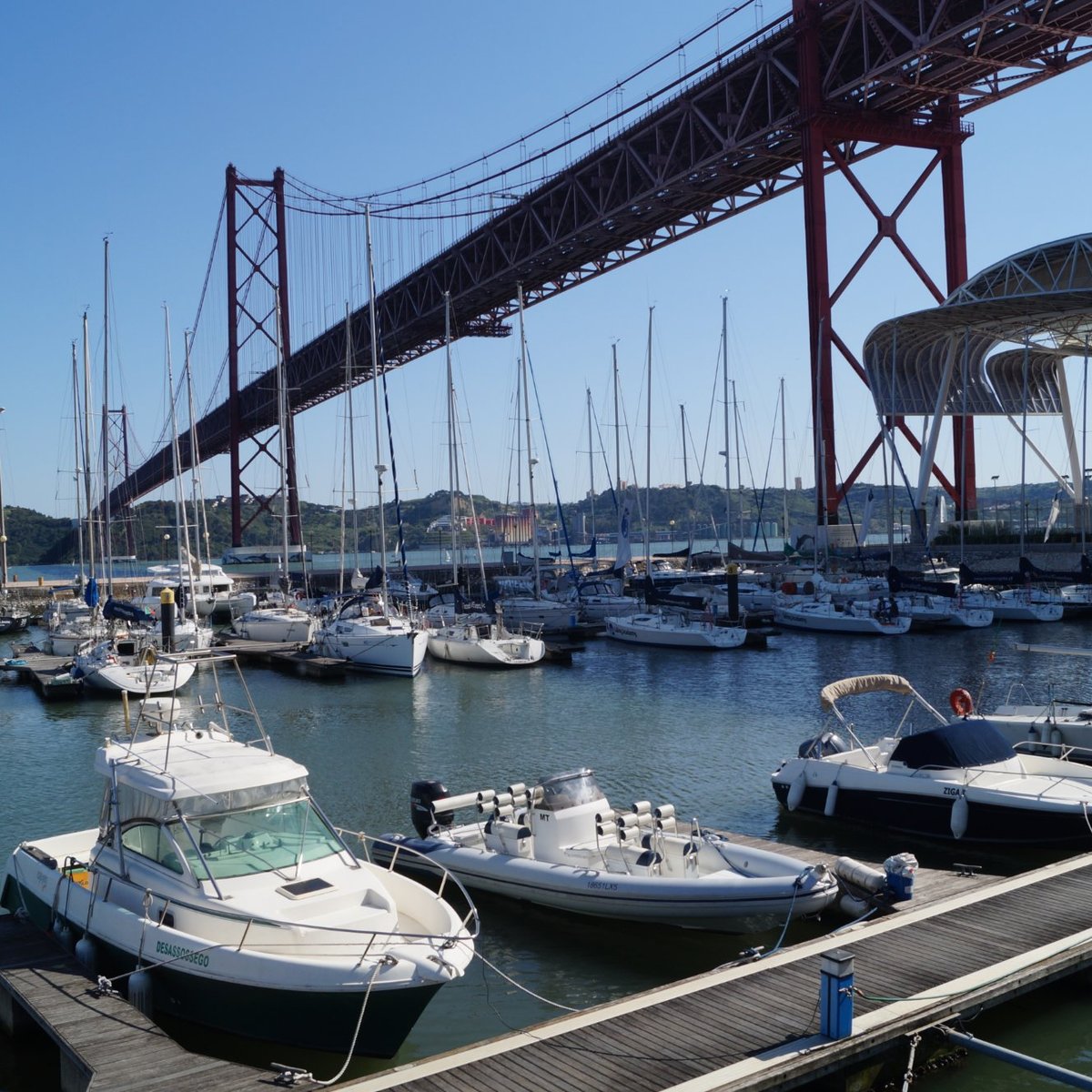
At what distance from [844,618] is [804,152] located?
22590 millimetres

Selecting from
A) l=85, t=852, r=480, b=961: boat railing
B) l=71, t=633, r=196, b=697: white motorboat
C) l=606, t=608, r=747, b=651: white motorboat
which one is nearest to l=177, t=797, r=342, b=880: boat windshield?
l=85, t=852, r=480, b=961: boat railing

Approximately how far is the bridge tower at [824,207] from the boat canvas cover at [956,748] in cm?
3810

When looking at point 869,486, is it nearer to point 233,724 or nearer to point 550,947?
point 233,724

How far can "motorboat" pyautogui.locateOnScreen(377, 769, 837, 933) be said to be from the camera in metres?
11.6

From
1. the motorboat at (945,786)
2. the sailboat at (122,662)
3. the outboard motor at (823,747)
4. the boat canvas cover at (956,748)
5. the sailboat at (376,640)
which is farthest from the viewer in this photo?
the sailboat at (376,640)

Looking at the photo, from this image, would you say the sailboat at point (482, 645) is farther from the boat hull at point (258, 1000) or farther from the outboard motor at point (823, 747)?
the boat hull at point (258, 1000)

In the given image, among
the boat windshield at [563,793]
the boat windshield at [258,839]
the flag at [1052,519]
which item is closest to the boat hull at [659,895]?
the boat windshield at [563,793]

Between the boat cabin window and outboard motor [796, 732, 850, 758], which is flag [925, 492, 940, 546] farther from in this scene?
the boat cabin window

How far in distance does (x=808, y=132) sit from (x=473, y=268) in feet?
93.1

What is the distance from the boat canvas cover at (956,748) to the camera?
1518cm

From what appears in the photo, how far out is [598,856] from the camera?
Result: 12.8m

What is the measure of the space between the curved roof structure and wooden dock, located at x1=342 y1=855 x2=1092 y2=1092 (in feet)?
124

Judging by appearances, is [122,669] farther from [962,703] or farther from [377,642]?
[962,703]

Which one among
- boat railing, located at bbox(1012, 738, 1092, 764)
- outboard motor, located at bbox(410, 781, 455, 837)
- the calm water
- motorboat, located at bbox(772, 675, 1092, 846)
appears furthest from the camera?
boat railing, located at bbox(1012, 738, 1092, 764)
